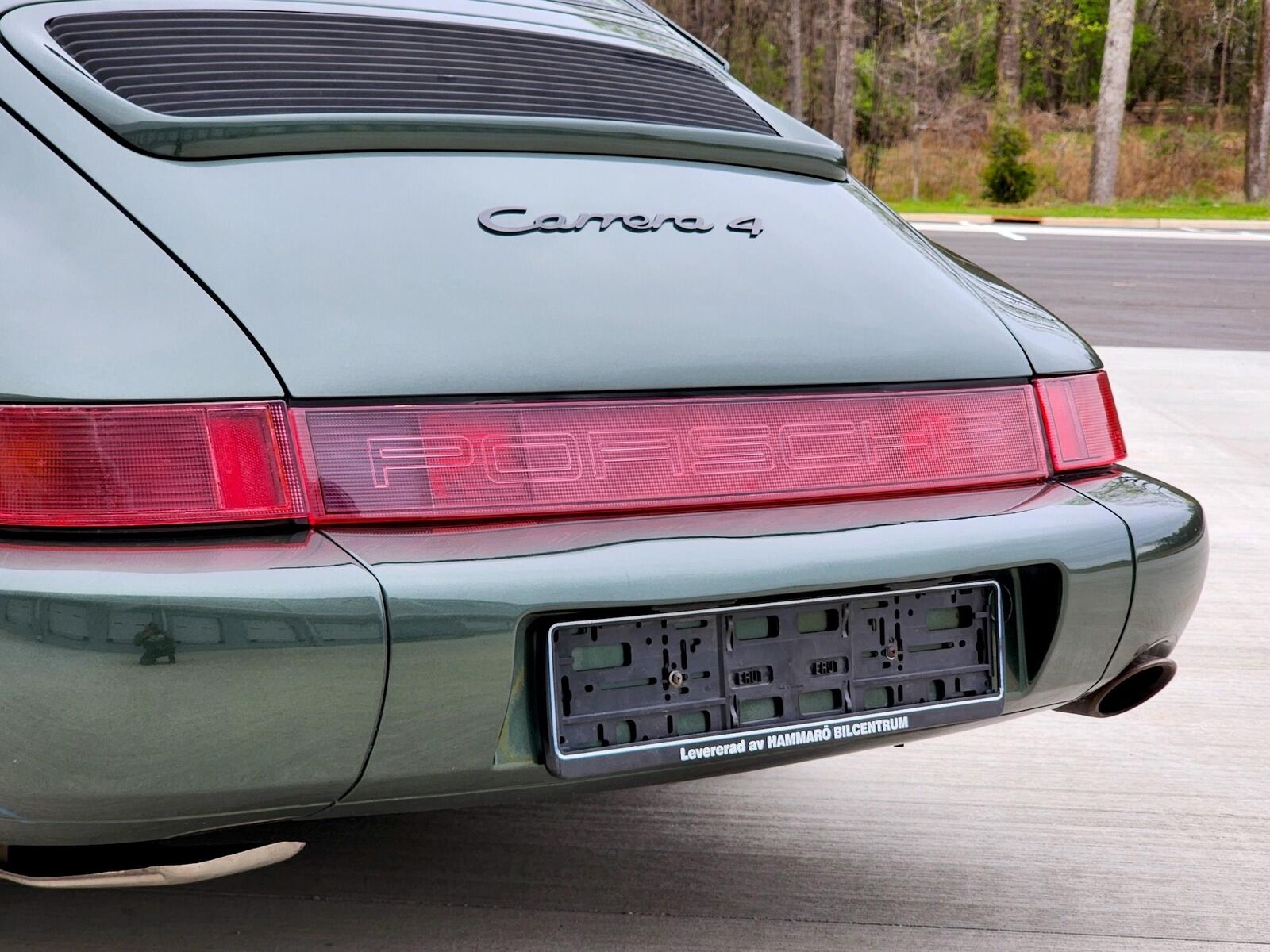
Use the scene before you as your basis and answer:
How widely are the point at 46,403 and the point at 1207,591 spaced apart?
11.6ft

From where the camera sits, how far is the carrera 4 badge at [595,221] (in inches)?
73.1

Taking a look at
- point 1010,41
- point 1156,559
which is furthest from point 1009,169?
point 1156,559

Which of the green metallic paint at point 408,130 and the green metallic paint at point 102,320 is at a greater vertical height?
the green metallic paint at point 408,130

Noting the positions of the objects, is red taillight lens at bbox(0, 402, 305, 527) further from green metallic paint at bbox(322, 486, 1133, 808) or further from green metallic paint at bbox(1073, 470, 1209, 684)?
green metallic paint at bbox(1073, 470, 1209, 684)

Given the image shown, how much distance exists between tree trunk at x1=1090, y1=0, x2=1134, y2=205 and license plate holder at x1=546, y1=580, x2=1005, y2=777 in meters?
25.8

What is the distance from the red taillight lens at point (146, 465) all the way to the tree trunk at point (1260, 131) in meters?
28.6

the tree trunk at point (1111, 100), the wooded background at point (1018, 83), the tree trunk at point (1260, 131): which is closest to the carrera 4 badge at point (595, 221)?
the tree trunk at point (1111, 100)

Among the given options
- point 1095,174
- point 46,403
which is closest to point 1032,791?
point 46,403

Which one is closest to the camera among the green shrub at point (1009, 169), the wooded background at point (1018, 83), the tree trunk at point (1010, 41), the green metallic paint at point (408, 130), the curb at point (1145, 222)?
the green metallic paint at point (408, 130)

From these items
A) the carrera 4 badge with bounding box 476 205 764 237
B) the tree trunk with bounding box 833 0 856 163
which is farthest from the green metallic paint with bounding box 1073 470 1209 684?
the tree trunk with bounding box 833 0 856 163

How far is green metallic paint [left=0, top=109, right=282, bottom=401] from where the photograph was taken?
1.55 meters

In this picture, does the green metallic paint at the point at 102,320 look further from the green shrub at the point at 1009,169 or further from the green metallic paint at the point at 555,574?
the green shrub at the point at 1009,169

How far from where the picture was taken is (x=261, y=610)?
59.3 inches

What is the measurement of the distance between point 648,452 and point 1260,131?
2889cm
